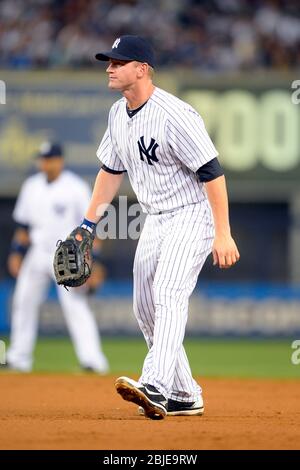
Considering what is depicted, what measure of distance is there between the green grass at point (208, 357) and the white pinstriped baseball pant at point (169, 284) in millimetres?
4508

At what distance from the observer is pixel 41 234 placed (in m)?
10.8

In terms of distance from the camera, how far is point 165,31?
56.1ft

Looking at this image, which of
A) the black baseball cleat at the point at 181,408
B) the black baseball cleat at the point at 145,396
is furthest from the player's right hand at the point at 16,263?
the black baseball cleat at the point at 145,396

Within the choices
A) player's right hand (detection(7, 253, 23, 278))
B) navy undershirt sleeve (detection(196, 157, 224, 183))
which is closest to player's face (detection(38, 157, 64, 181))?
player's right hand (detection(7, 253, 23, 278))

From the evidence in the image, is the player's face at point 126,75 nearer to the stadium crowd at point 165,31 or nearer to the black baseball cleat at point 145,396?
the black baseball cleat at point 145,396

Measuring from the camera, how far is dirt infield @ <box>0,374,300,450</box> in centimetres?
511

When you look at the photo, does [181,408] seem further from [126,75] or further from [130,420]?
[126,75]

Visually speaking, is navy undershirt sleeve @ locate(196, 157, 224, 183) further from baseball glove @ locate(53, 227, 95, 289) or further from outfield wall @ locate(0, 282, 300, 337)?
outfield wall @ locate(0, 282, 300, 337)

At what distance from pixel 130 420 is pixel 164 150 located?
4.72 ft

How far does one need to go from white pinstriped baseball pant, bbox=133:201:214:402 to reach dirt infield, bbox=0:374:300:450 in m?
0.25

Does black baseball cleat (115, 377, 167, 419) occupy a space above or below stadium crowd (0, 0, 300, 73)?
below
